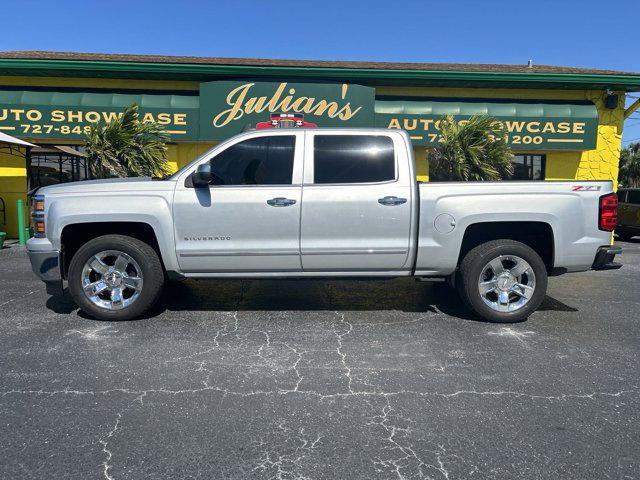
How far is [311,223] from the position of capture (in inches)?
195

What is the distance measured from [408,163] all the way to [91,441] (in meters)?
3.81

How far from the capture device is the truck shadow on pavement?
18.6 ft

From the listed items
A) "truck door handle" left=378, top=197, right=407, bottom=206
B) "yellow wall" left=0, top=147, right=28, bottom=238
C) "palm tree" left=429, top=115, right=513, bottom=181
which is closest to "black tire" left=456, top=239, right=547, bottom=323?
"truck door handle" left=378, top=197, right=407, bottom=206

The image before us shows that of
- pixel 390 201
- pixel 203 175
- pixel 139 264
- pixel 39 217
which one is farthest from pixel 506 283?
pixel 39 217

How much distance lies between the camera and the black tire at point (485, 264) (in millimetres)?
5035

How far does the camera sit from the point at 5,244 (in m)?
11.5

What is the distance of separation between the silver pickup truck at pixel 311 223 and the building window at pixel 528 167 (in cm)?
942

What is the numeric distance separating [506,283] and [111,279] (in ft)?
13.7

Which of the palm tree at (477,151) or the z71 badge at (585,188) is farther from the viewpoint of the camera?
the palm tree at (477,151)

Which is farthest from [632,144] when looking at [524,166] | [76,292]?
[76,292]

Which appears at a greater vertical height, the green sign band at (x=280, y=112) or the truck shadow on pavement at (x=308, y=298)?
the green sign band at (x=280, y=112)

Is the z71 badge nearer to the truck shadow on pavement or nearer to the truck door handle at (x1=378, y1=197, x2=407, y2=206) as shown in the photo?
the truck shadow on pavement

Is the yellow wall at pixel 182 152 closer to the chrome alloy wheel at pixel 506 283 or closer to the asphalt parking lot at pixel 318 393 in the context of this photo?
the asphalt parking lot at pixel 318 393

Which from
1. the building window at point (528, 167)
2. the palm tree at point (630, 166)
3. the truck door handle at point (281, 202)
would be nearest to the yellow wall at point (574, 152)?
the building window at point (528, 167)
